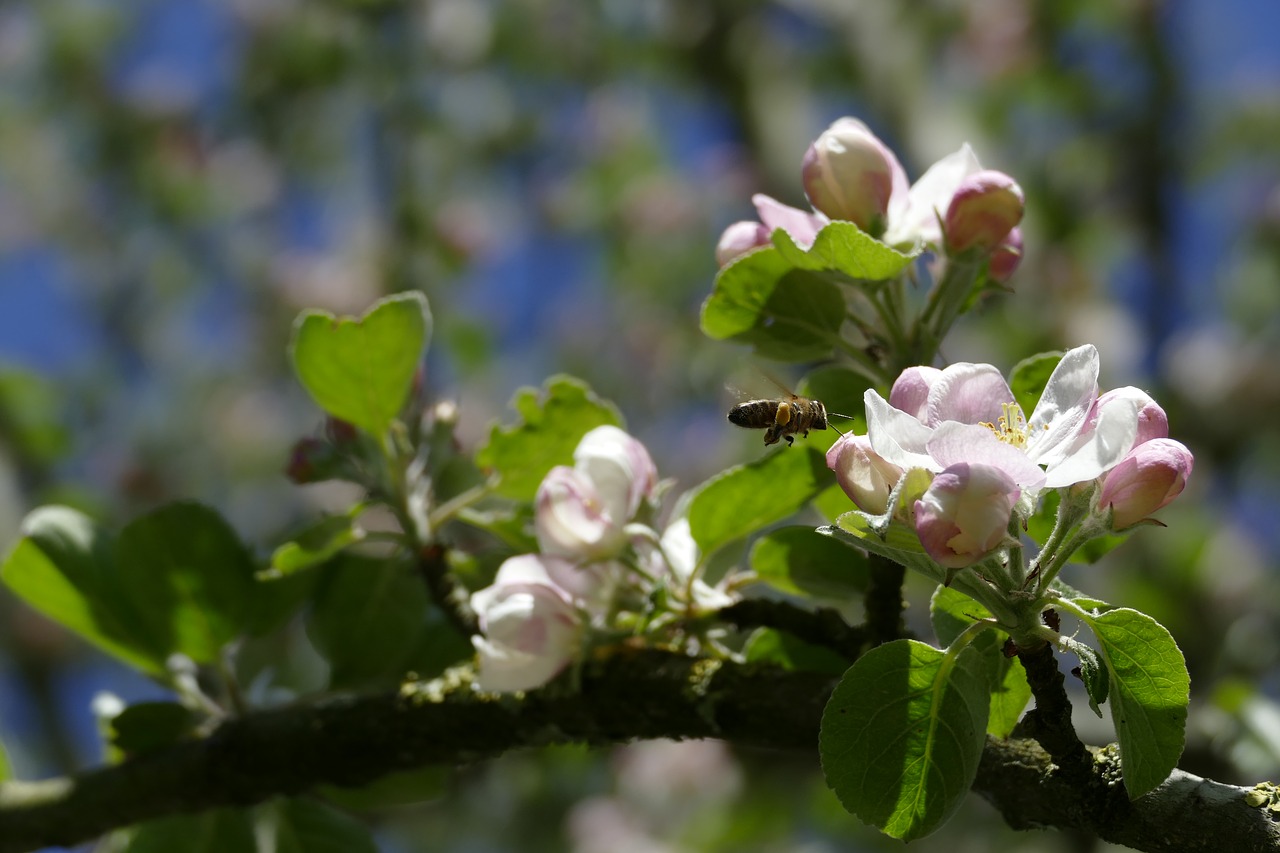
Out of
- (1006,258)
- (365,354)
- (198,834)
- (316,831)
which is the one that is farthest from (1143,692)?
(198,834)

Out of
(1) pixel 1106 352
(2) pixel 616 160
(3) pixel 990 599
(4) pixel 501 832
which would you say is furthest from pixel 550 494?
(2) pixel 616 160

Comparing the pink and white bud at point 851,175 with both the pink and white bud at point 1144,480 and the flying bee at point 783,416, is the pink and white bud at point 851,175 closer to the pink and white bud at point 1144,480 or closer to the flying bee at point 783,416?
the flying bee at point 783,416

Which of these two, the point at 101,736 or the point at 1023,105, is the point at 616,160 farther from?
the point at 101,736

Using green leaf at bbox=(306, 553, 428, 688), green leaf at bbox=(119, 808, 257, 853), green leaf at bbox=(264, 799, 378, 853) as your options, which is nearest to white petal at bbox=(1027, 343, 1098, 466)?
green leaf at bbox=(306, 553, 428, 688)

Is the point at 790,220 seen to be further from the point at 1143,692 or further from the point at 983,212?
the point at 1143,692

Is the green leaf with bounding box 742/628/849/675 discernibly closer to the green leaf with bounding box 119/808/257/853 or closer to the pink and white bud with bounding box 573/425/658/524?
the pink and white bud with bounding box 573/425/658/524
